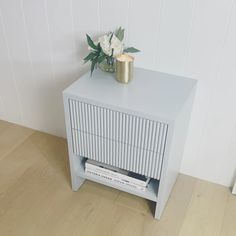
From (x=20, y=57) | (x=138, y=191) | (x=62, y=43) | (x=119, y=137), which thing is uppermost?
(x=62, y=43)

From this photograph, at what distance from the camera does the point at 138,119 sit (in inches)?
44.8

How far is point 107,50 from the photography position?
1256 millimetres

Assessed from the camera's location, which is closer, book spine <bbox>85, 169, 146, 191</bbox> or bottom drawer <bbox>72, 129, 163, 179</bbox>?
bottom drawer <bbox>72, 129, 163, 179</bbox>

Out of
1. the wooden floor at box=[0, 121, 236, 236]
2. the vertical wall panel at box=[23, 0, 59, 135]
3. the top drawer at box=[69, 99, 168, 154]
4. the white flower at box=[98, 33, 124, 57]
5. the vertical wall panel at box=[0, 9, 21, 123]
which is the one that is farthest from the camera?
the vertical wall panel at box=[0, 9, 21, 123]

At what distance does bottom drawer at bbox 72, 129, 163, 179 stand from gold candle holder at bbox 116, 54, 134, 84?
27 cm

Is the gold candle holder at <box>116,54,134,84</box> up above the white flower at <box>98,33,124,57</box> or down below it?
below

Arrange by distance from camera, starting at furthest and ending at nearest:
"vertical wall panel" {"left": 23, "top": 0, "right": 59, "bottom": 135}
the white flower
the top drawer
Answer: "vertical wall panel" {"left": 23, "top": 0, "right": 59, "bottom": 135} → the white flower → the top drawer

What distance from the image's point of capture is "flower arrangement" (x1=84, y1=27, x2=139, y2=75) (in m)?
1.25

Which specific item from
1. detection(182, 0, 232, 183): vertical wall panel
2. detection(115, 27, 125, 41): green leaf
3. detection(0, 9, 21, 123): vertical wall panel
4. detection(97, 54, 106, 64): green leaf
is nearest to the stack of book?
detection(182, 0, 232, 183): vertical wall panel

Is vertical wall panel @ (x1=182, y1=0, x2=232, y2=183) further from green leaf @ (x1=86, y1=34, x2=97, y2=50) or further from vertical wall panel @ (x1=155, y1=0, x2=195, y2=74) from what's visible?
green leaf @ (x1=86, y1=34, x2=97, y2=50)

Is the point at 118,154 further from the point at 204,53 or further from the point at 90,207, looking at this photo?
the point at 204,53

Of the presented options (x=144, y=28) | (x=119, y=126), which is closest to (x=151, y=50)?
(x=144, y=28)

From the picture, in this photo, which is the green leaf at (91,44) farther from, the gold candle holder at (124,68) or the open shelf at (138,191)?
the open shelf at (138,191)

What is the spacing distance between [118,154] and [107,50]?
44cm
